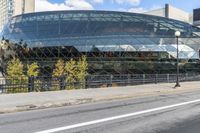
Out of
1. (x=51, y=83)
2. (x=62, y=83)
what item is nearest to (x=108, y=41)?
(x=62, y=83)

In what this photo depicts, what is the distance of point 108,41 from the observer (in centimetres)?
6544

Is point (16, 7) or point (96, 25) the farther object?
point (16, 7)

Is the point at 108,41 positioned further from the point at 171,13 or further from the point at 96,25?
the point at 171,13

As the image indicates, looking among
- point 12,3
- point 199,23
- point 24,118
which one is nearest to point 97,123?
point 24,118

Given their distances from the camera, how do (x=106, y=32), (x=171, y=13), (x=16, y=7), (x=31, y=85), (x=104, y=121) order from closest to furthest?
(x=104, y=121) < (x=31, y=85) < (x=106, y=32) < (x=171, y=13) < (x=16, y=7)

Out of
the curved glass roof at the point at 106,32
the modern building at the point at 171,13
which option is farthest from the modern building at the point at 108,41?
the modern building at the point at 171,13

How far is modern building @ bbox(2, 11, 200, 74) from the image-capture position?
63.2m

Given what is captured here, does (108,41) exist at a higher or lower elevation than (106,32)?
lower

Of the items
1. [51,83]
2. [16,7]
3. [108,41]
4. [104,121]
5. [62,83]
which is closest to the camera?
[104,121]

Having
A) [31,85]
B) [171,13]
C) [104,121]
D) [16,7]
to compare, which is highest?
[16,7]

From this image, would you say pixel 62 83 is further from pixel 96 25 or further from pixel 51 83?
pixel 96 25

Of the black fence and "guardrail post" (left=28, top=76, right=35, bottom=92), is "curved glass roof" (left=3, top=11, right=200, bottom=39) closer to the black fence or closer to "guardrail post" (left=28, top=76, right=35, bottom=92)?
the black fence

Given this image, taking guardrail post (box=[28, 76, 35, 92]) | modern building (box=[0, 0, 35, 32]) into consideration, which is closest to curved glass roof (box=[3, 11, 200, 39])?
guardrail post (box=[28, 76, 35, 92])

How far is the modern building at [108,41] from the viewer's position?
63.2 metres
